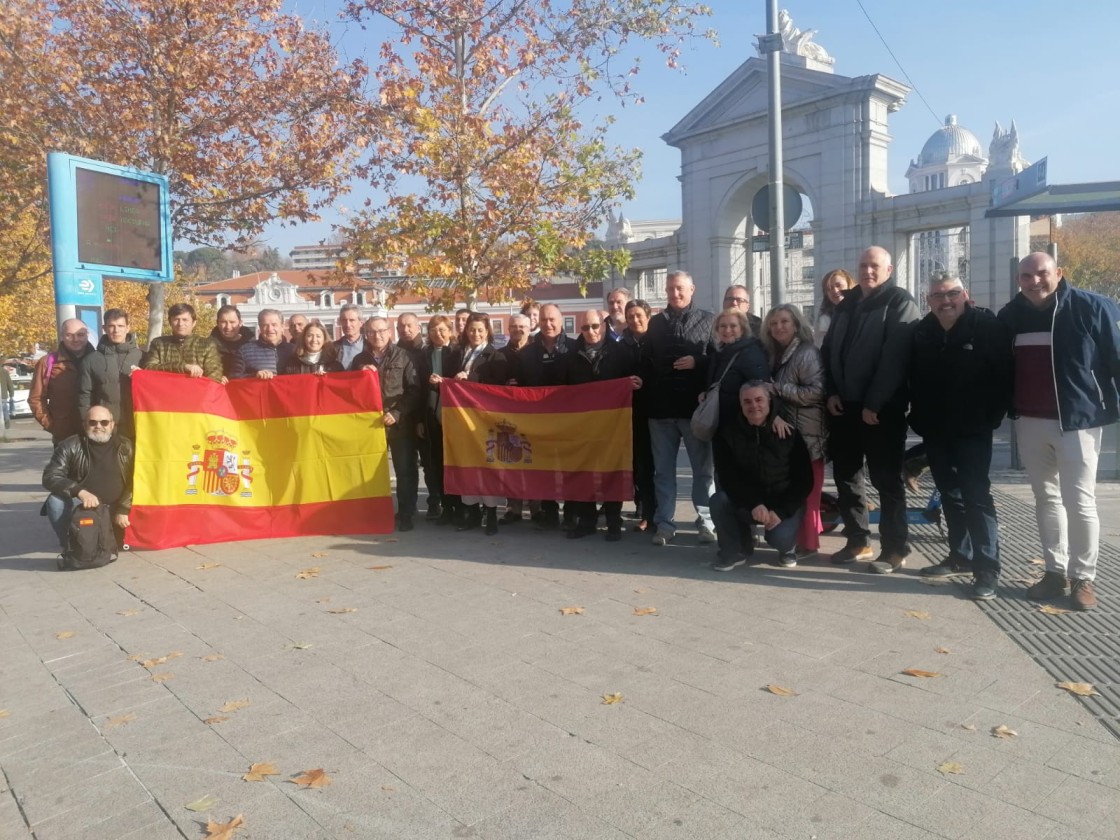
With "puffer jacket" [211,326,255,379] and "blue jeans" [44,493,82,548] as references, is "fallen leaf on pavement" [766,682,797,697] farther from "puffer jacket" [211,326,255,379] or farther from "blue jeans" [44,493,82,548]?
"puffer jacket" [211,326,255,379]

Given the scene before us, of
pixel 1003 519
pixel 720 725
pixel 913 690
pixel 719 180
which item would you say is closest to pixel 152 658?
pixel 720 725

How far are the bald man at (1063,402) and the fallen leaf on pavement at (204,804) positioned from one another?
483cm

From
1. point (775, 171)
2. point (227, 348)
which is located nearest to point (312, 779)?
point (227, 348)

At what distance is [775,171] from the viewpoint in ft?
37.0

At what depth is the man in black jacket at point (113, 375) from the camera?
7.85m

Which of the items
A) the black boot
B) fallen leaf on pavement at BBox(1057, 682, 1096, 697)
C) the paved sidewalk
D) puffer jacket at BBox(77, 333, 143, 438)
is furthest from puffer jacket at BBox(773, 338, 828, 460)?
puffer jacket at BBox(77, 333, 143, 438)

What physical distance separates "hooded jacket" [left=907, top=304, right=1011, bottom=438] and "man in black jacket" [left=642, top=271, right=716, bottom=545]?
180cm

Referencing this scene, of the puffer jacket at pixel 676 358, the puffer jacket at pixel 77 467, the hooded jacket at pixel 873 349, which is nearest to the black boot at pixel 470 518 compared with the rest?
the puffer jacket at pixel 676 358

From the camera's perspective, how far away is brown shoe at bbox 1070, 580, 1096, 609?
5.32 m

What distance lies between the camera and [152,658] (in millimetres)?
4840

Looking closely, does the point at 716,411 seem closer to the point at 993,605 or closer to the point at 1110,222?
the point at 993,605

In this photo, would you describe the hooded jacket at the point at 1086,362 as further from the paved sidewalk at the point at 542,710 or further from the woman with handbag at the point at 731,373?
the woman with handbag at the point at 731,373

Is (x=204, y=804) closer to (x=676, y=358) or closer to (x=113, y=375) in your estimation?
(x=676, y=358)

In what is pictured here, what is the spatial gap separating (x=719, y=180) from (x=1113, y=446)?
76.6 feet
